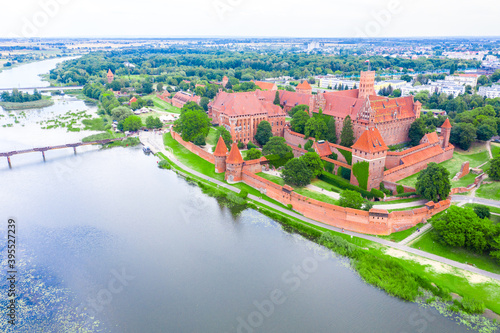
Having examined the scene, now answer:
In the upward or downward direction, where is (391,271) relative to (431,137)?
downward

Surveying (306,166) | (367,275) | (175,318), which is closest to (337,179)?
(306,166)

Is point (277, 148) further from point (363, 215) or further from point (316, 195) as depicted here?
point (363, 215)

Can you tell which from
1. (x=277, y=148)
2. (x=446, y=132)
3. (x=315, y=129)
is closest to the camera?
(x=277, y=148)

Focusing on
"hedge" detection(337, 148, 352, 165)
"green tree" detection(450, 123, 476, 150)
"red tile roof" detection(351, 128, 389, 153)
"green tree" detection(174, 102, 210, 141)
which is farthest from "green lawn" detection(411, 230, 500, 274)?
A: "green tree" detection(174, 102, 210, 141)

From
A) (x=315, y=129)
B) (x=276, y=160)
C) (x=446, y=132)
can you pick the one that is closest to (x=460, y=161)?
(x=446, y=132)

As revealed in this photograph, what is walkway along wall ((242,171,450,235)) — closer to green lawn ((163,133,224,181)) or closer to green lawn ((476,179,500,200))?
green lawn ((476,179,500,200))

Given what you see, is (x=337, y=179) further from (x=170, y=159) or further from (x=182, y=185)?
(x=170, y=159)
